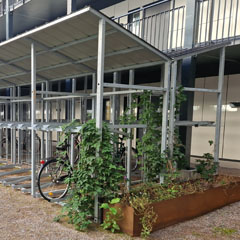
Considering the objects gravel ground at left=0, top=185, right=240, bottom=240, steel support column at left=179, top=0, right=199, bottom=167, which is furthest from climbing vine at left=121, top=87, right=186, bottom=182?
steel support column at left=179, top=0, right=199, bottom=167

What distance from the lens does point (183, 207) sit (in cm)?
346

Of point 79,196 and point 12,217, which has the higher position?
point 79,196

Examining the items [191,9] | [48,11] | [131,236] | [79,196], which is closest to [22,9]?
[48,11]

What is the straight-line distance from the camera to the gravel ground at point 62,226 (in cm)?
301

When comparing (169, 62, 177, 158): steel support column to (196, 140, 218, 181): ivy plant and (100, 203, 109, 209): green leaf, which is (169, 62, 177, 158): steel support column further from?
(100, 203, 109, 209): green leaf

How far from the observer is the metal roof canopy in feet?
11.1

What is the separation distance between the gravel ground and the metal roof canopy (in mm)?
2470

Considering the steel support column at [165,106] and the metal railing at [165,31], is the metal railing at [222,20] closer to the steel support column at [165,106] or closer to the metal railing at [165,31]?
the metal railing at [165,31]

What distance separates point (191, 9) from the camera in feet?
19.4

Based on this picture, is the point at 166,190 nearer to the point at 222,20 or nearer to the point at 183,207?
the point at 183,207

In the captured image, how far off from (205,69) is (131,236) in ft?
20.8

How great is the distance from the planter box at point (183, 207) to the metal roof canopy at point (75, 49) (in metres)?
2.13

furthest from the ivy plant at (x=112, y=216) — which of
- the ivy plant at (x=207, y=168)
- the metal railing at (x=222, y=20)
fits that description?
the metal railing at (x=222, y=20)

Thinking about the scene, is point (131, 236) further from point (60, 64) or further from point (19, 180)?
point (60, 64)
